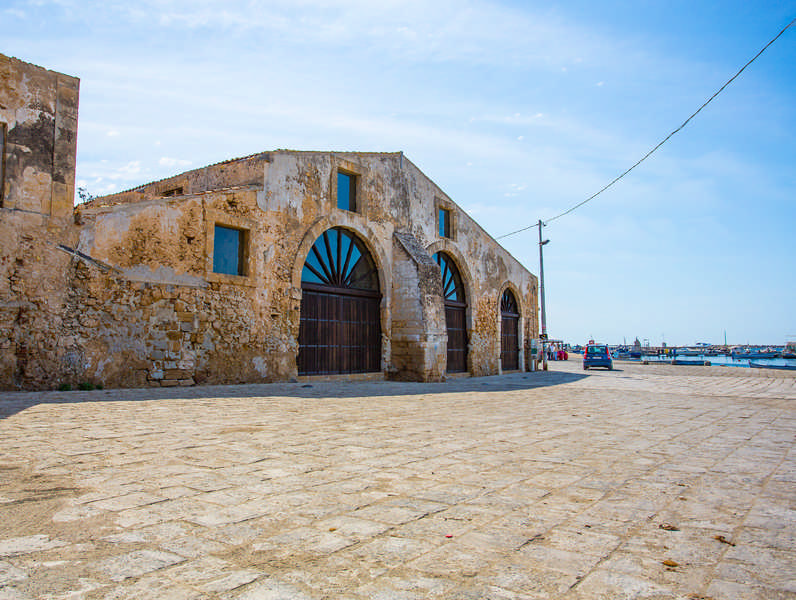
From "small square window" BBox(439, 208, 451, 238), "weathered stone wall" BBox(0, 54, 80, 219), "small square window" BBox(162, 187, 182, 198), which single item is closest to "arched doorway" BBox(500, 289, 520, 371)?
"small square window" BBox(439, 208, 451, 238)

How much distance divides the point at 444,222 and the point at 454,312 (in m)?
2.87

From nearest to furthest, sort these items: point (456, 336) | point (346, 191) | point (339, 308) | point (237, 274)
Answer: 1. point (237, 274)
2. point (339, 308)
3. point (346, 191)
4. point (456, 336)

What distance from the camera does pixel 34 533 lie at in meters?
2.36

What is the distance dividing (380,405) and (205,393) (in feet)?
9.41

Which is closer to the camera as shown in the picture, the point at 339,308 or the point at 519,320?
the point at 339,308

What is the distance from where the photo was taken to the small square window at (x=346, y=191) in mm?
13273

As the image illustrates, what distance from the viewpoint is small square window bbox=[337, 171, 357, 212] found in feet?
43.5

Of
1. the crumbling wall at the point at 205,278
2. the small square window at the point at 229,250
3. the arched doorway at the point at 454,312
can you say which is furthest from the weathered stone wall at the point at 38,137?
the arched doorway at the point at 454,312

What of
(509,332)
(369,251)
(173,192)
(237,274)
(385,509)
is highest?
(173,192)

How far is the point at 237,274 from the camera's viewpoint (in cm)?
1088

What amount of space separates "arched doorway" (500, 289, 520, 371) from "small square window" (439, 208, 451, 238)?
13.3 feet

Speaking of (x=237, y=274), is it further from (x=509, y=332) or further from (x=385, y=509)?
(x=509, y=332)

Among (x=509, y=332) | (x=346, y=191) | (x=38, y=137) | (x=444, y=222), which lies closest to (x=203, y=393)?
(x=38, y=137)

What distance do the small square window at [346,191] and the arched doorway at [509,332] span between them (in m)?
8.25
